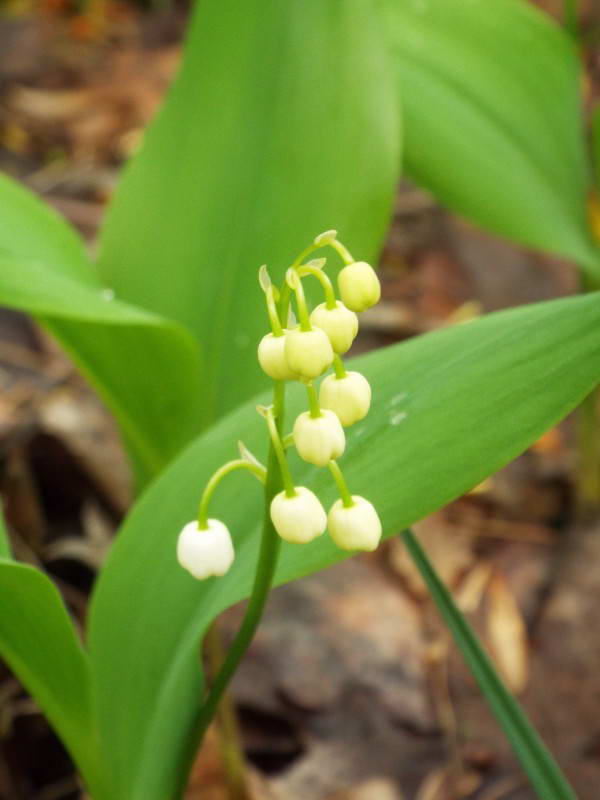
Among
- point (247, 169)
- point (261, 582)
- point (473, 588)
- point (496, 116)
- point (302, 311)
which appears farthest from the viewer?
point (473, 588)

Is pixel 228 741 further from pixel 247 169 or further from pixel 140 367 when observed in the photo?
pixel 247 169

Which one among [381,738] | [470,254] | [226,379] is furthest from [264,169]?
[470,254]

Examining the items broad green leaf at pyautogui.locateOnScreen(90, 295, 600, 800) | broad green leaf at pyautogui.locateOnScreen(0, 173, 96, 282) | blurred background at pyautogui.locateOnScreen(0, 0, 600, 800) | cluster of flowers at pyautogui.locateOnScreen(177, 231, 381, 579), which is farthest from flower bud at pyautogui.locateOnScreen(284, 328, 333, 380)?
blurred background at pyautogui.locateOnScreen(0, 0, 600, 800)

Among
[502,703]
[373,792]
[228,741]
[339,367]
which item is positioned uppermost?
[339,367]

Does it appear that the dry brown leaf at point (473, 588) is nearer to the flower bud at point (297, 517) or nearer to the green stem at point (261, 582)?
the green stem at point (261, 582)

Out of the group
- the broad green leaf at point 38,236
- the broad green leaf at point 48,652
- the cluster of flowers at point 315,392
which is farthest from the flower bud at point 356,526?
the broad green leaf at point 38,236

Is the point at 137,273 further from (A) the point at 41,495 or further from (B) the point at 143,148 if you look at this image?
(A) the point at 41,495

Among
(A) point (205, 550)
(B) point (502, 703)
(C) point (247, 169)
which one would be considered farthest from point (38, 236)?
(B) point (502, 703)
